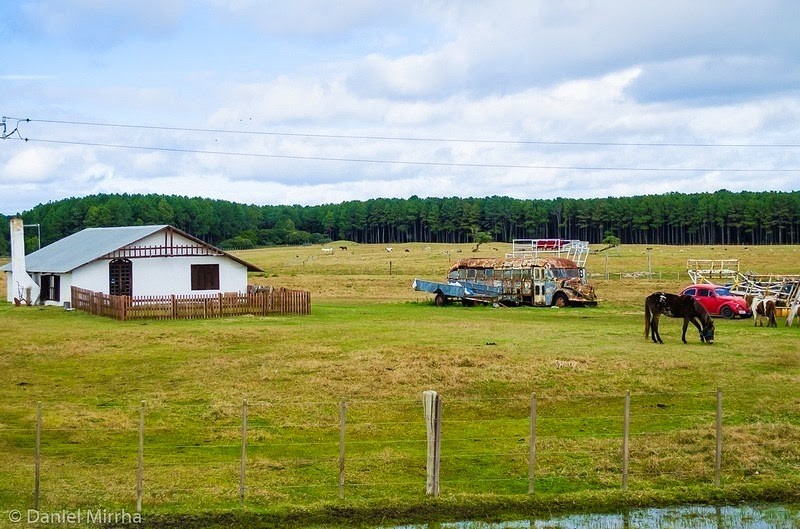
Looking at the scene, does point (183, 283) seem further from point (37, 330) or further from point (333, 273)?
point (333, 273)

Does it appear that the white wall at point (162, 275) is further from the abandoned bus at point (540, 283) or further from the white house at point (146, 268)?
the abandoned bus at point (540, 283)

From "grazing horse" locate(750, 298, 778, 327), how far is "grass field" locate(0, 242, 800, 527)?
152 cm

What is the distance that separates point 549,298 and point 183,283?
2018cm

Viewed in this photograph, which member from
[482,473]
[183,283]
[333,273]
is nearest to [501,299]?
[183,283]

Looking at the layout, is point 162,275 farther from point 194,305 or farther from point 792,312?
point 792,312

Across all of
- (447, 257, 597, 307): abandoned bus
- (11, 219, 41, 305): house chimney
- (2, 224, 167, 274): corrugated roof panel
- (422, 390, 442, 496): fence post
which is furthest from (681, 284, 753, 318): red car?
(11, 219, 41, 305): house chimney

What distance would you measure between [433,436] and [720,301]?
32.5 m

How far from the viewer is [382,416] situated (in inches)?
798

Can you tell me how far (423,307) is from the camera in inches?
1924

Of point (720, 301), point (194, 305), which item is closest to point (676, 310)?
point (720, 301)

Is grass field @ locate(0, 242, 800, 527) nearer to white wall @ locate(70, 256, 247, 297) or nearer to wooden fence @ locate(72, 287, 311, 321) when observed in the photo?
wooden fence @ locate(72, 287, 311, 321)

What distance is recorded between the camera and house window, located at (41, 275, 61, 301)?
50.4 m

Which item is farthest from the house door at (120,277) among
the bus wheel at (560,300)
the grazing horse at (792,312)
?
the grazing horse at (792,312)

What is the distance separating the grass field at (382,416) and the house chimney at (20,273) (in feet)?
48.3
